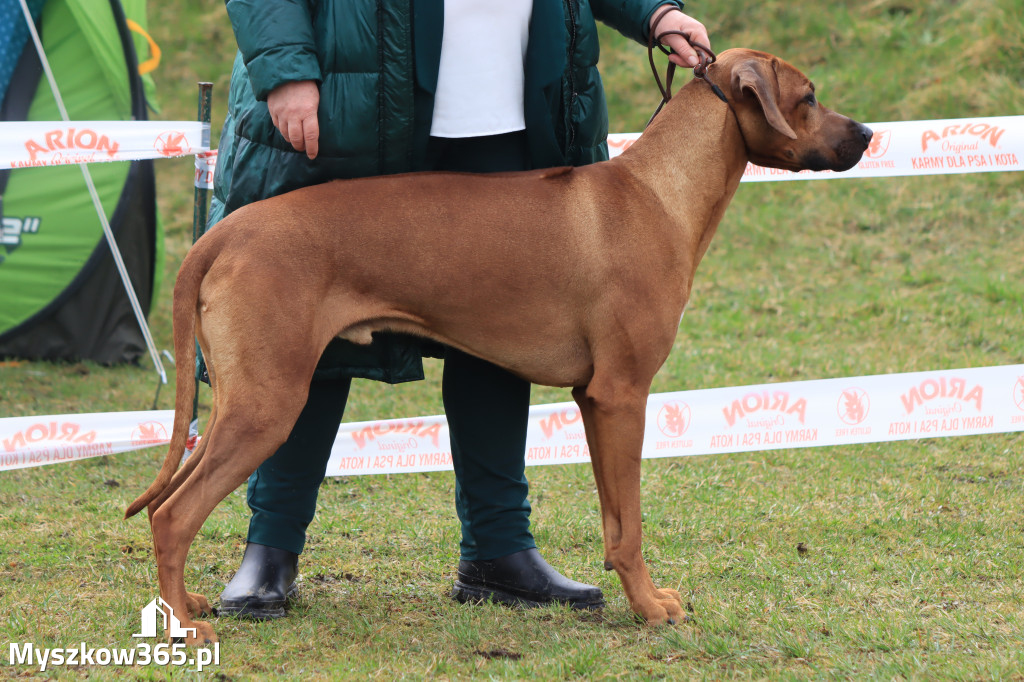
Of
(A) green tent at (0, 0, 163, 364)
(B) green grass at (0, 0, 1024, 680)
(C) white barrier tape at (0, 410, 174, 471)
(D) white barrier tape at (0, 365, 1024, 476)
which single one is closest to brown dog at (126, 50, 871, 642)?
(B) green grass at (0, 0, 1024, 680)

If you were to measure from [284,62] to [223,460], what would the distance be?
103 cm

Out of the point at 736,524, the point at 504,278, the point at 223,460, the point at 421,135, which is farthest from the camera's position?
the point at 736,524

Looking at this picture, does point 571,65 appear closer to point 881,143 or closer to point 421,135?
point 421,135

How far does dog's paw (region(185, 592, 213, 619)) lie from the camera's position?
9.75 feet

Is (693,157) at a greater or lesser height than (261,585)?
greater

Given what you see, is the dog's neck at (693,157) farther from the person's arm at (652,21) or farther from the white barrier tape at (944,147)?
the white barrier tape at (944,147)

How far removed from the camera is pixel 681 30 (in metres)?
3.11

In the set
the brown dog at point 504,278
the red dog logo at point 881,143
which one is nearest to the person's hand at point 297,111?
the brown dog at point 504,278

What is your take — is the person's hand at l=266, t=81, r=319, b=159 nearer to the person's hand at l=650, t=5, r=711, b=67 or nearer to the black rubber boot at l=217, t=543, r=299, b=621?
the person's hand at l=650, t=5, r=711, b=67

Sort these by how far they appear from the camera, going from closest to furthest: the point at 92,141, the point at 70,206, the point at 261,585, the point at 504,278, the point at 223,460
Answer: the point at 223,460, the point at 504,278, the point at 261,585, the point at 92,141, the point at 70,206

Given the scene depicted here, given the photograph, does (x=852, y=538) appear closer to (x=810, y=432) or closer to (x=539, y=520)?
(x=810, y=432)

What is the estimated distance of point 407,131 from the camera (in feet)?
9.62

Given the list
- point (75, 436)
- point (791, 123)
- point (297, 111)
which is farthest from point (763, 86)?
point (75, 436)

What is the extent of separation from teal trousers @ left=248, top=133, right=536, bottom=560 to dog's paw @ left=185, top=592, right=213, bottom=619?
226 mm
